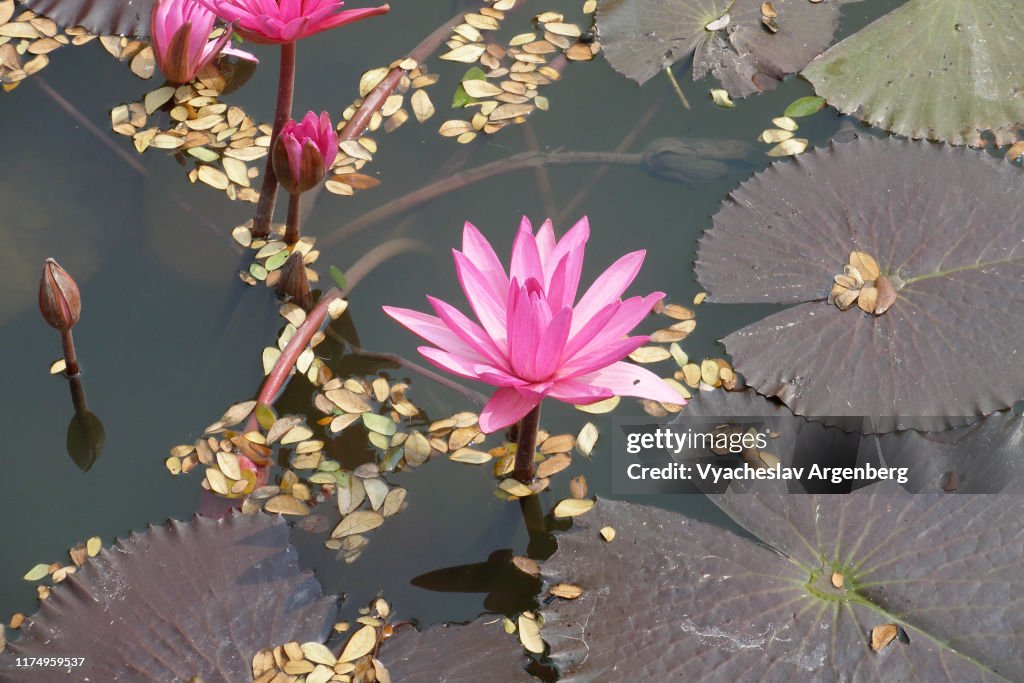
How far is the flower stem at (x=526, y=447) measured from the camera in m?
2.29

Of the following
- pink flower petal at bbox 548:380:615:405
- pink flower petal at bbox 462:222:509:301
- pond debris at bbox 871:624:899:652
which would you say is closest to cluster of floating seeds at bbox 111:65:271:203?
pink flower petal at bbox 462:222:509:301

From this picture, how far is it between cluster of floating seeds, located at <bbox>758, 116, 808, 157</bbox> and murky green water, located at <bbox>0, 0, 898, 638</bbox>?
0.16 feet

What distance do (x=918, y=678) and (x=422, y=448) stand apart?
4.47 ft

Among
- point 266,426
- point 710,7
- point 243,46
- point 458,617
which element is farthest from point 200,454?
point 710,7

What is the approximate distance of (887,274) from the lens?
2.71m

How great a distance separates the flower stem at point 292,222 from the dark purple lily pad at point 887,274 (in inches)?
51.4

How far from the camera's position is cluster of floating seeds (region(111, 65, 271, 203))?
127 inches

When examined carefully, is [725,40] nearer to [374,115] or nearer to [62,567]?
[374,115]

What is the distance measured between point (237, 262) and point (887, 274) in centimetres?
205

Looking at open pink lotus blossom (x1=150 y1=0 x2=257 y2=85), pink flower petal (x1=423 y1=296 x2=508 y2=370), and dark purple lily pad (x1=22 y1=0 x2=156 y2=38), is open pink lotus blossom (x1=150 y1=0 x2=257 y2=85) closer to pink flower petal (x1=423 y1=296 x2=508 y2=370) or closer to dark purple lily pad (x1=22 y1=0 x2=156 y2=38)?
dark purple lily pad (x1=22 y1=0 x2=156 y2=38)

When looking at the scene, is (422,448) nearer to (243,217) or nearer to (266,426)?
(266,426)

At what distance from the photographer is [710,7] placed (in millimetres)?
3525

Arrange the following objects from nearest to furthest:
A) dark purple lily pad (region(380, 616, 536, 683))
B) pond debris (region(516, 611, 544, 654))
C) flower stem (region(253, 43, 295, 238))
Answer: dark purple lily pad (region(380, 616, 536, 683)) → pond debris (region(516, 611, 544, 654)) → flower stem (region(253, 43, 295, 238))

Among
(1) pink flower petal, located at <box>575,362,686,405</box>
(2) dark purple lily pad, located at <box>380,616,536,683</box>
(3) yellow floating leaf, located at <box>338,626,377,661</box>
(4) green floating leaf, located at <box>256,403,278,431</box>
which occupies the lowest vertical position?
(3) yellow floating leaf, located at <box>338,626,377,661</box>
